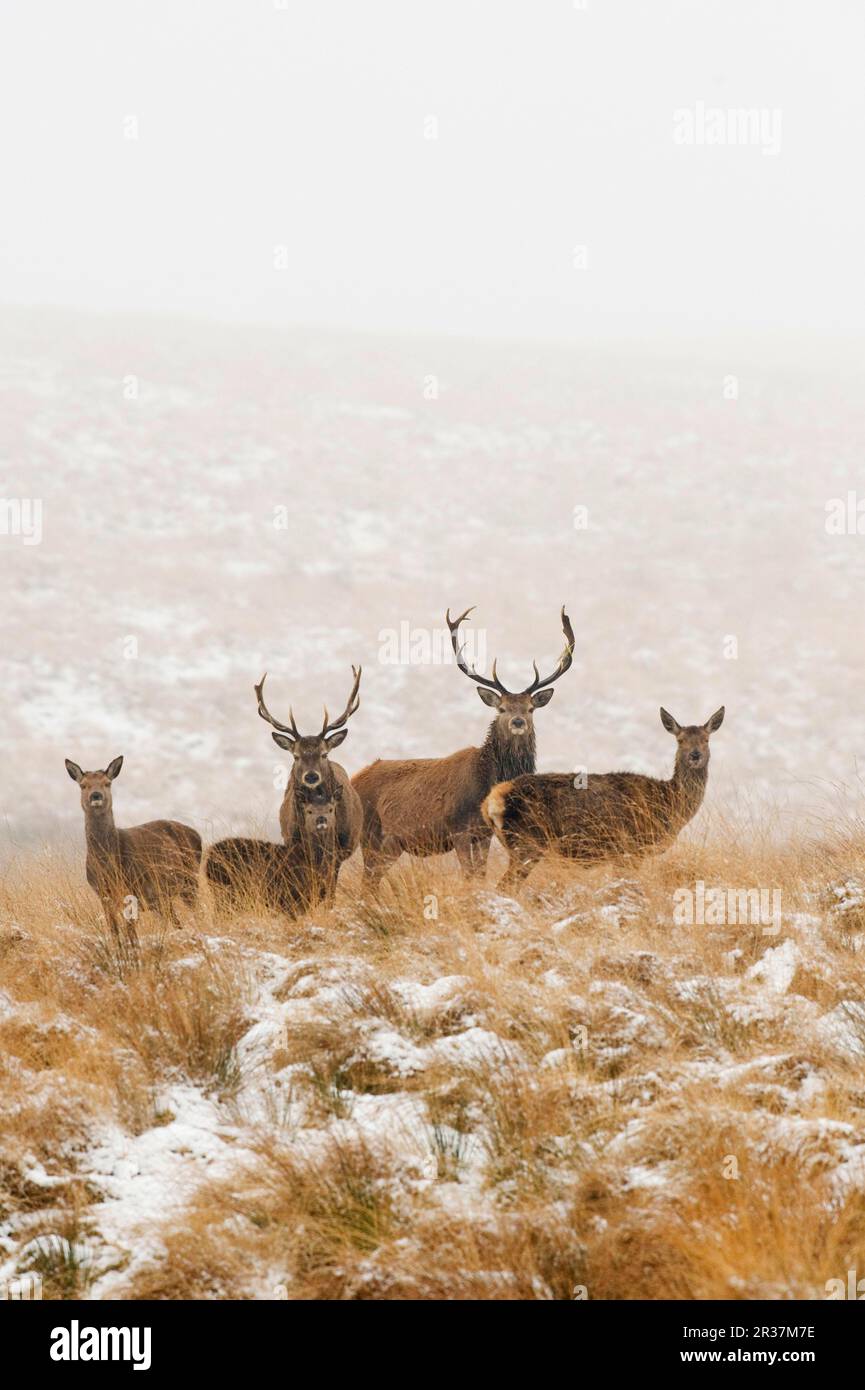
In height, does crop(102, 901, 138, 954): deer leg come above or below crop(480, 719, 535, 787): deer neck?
below

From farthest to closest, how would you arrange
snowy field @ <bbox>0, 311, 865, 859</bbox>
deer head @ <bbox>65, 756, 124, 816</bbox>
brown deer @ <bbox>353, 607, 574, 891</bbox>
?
1. snowy field @ <bbox>0, 311, 865, 859</bbox>
2. brown deer @ <bbox>353, 607, 574, 891</bbox>
3. deer head @ <bbox>65, 756, 124, 816</bbox>

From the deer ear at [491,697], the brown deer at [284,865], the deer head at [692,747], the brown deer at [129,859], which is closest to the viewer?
the brown deer at [284,865]

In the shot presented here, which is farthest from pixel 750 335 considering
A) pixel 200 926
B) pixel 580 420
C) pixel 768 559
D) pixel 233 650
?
pixel 200 926

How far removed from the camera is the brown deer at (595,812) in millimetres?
9883

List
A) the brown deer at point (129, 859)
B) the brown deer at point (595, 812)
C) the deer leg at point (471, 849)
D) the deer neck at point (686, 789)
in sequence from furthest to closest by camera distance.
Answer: the deer leg at point (471, 849)
the deer neck at point (686, 789)
the brown deer at point (129, 859)
the brown deer at point (595, 812)

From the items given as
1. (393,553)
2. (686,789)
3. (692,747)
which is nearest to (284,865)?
(686,789)

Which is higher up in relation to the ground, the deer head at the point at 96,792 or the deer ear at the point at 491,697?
the deer ear at the point at 491,697

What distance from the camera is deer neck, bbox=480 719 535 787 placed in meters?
11.9

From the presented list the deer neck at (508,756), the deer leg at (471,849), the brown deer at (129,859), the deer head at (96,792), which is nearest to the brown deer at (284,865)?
the brown deer at (129,859)

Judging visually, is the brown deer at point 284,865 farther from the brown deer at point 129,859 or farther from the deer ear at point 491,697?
the deer ear at point 491,697

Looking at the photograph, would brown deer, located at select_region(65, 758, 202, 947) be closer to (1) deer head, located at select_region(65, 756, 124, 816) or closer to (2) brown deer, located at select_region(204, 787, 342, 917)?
(1) deer head, located at select_region(65, 756, 124, 816)

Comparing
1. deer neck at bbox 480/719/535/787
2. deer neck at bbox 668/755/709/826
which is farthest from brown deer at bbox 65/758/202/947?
deer neck at bbox 668/755/709/826

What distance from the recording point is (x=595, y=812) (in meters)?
10.1

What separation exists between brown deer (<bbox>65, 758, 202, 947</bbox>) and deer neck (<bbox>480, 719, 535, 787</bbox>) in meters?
2.60
